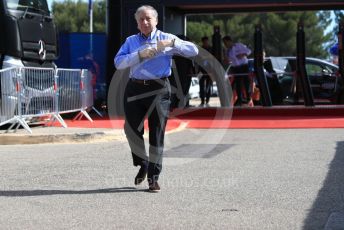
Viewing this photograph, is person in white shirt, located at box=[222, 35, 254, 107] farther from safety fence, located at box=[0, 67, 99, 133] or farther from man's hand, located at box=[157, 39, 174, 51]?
man's hand, located at box=[157, 39, 174, 51]

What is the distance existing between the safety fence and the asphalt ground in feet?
3.73

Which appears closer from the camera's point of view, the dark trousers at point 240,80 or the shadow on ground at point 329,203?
the shadow on ground at point 329,203

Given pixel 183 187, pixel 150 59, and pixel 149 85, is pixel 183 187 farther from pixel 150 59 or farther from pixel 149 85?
pixel 150 59

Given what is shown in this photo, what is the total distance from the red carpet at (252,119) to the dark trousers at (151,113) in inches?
263

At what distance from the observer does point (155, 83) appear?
25.2ft

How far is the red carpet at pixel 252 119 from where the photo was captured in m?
15.6

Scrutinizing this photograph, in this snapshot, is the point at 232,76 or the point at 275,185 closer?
the point at 275,185

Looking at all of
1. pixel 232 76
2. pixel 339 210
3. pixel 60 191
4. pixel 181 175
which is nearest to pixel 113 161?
pixel 181 175

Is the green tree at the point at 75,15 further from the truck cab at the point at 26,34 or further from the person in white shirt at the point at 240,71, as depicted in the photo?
the truck cab at the point at 26,34

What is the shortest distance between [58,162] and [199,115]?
851cm

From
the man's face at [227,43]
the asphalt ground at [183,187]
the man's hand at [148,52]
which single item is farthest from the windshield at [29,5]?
the man's hand at [148,52]

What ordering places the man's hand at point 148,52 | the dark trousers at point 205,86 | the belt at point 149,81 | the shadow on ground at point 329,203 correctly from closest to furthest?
the shadow on ground at point 329,203 → the man's hand at point 148,52 → the belt at point 149,81 → the dark trousers at point 205,86

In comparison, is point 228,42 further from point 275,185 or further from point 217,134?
point 275,185

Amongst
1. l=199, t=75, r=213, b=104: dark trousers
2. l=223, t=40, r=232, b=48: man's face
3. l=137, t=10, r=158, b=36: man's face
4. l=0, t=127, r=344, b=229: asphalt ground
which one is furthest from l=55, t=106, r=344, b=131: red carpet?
l=137, t=10, r=158, b=36: man's face
